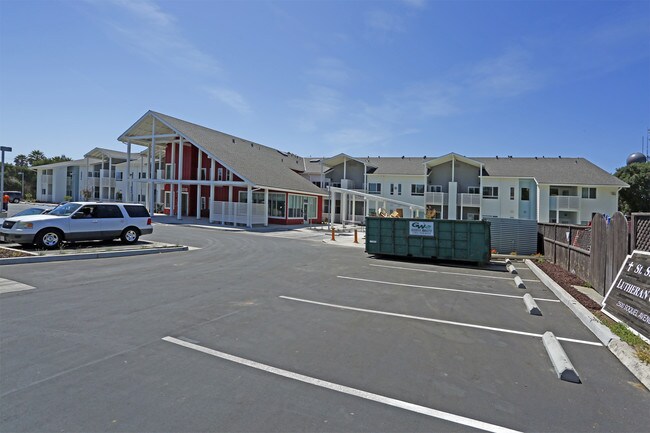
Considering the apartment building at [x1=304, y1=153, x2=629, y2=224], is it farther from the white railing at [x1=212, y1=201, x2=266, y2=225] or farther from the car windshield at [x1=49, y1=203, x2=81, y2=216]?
the car windshield at [x1=49, y1=203, x2=81, y2=216]

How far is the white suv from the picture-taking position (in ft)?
42.3

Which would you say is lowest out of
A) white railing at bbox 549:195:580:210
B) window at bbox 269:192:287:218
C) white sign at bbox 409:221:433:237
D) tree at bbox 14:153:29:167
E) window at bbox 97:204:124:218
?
white sign at bbox 409:221:433:237

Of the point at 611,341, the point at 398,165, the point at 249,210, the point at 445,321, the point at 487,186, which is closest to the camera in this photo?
the point at 611,341

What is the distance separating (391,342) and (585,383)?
2336mm

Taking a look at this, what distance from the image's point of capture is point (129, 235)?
52.6 feet

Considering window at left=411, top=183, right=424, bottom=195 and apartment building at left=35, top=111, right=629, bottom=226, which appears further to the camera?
window at left=411, top=183, right=424, bottom=195

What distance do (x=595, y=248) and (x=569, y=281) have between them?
183cm

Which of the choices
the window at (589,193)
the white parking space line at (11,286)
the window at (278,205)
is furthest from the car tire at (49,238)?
the window at (589,193)

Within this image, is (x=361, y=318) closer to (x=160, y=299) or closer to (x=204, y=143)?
(x=160, y=299)

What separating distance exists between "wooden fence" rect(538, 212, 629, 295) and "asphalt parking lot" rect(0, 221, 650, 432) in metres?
Result: 1.45

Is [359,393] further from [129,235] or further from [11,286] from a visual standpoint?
[129,235]

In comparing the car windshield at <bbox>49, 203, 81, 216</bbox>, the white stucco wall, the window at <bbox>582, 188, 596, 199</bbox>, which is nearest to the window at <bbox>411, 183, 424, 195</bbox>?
the white stucco wall

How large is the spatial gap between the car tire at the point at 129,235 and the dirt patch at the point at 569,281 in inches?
628

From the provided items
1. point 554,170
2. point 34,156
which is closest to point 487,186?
point 554,170
